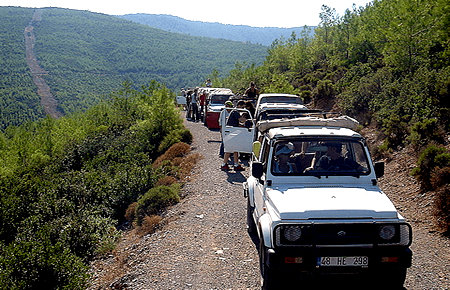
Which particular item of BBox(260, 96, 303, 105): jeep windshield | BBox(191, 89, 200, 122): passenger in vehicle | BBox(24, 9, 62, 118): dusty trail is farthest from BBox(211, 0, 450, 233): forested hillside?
BBox(24, 9, 62, 118): dusty trail

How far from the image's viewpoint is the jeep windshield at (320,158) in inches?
242

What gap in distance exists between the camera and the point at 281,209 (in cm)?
519

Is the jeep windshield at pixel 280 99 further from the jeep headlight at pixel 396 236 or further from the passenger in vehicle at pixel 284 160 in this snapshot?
the jeep headlight at pixel 396 236

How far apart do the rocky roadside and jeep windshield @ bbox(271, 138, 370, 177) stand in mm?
1748

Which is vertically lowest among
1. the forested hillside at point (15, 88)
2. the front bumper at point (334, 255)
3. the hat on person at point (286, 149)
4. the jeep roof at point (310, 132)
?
the forested hillside at point (15, 88)

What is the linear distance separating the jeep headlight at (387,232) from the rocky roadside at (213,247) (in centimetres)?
139

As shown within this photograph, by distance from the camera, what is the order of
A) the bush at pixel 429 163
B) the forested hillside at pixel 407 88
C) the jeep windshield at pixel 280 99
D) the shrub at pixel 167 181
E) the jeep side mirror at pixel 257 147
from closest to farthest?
the jeep side mirror at pixel 257 147 < the bush at pixel 429 163 < the forested hillside at pixel 407 88 < the shrub at pixel 167 181 < the jeep windshield at pixel 280 99

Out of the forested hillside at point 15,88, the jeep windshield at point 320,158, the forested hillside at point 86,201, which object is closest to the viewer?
the jeep windshield at point 320,158

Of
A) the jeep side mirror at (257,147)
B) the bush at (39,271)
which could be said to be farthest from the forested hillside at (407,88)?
the bush at (39,271)

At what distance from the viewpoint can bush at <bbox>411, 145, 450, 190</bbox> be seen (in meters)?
10.1

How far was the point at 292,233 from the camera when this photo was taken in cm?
499

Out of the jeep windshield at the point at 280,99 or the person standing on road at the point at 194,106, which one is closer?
the jeep windshield at the point at 280,99

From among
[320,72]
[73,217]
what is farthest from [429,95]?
[320,72]

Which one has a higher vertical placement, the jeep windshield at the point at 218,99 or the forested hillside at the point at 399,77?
the forested hillside at the point at 399,77
